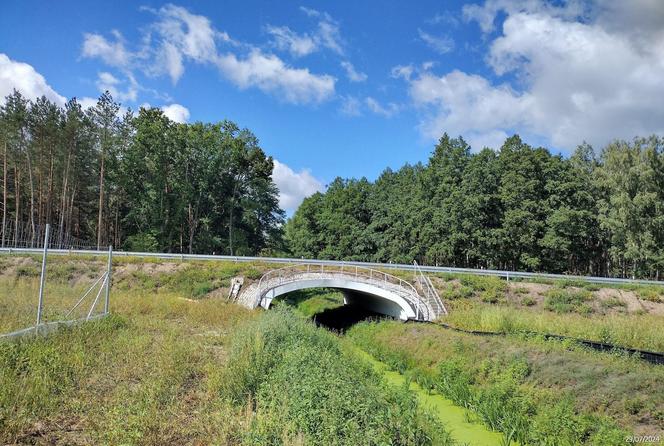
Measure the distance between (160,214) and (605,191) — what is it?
46162 mm

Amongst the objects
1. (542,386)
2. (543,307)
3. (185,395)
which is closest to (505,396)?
(542,386)

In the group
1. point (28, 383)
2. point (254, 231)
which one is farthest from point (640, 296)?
point (254, 231)

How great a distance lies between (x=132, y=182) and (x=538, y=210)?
40525mm

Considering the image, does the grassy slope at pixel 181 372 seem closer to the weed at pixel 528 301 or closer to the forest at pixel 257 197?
the weed at pixel 528 301

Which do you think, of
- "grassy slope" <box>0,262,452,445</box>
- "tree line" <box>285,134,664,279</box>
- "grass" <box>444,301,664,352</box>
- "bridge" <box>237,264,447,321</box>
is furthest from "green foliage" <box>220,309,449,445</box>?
"tree line" <box>285,134,664,279</box>

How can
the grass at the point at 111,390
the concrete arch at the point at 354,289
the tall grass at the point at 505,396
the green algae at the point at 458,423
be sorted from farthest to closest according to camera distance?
1. the concrete arch at the point at 354,289
2. the green algae at the point at 458,423
3. the tall grass at the point at 505,396
4. the grass at the point at 111,390

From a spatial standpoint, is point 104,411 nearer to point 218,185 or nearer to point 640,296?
point 640,296

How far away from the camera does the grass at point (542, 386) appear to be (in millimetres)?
8914

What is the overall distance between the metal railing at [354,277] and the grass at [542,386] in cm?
680

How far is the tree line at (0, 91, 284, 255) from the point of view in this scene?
38906mm

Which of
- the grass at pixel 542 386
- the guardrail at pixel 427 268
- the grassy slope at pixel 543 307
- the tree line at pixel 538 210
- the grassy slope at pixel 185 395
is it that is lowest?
the grass at pixel 542 386

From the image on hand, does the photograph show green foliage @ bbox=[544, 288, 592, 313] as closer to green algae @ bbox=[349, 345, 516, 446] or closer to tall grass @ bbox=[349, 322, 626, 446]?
tall grass @ bbox=[349, 322, 626, 446]

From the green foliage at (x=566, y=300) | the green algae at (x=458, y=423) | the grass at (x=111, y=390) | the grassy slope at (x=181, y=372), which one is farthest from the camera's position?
the green foliage at (x=566, y=300)

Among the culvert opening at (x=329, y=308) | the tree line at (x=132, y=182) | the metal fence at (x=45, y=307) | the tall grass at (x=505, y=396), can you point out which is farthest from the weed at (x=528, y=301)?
the tree line at (x=132, y=182)
